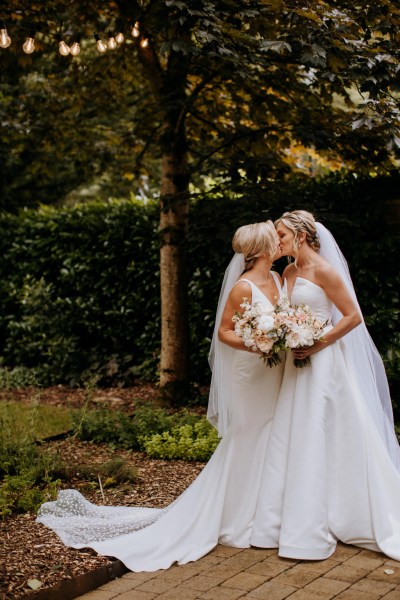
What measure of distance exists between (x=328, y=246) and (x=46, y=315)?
747cm

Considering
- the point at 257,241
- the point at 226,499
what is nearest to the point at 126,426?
the point at 226,499

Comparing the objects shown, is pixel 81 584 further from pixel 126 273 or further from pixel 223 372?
pixel 126 273

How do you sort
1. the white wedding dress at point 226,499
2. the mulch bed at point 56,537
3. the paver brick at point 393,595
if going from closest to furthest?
the paver brick at point 393,595 < the mulch bed at point 56,537 < the white wedding dress at point 226,499

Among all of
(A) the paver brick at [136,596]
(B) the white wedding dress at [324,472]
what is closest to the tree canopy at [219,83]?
(B) the white wedding dress at [324,472]

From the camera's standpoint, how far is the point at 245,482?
16.0ft

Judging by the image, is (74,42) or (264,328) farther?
(74,42)

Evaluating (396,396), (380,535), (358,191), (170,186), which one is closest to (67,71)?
(170,186)

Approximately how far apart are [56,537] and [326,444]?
1877mm

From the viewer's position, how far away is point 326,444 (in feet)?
15.7

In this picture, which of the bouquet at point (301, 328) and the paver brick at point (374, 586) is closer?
the paver brick at point (374, 586)

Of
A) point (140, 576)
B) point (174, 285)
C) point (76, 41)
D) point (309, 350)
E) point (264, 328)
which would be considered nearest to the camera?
point (140, 576)

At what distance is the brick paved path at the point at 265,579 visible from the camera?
13.0 ft

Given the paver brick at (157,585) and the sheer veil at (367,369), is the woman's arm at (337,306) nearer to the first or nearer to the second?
the sheer veil at (367,369)

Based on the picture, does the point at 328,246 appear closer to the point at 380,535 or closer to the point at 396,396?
the point at 380,535
